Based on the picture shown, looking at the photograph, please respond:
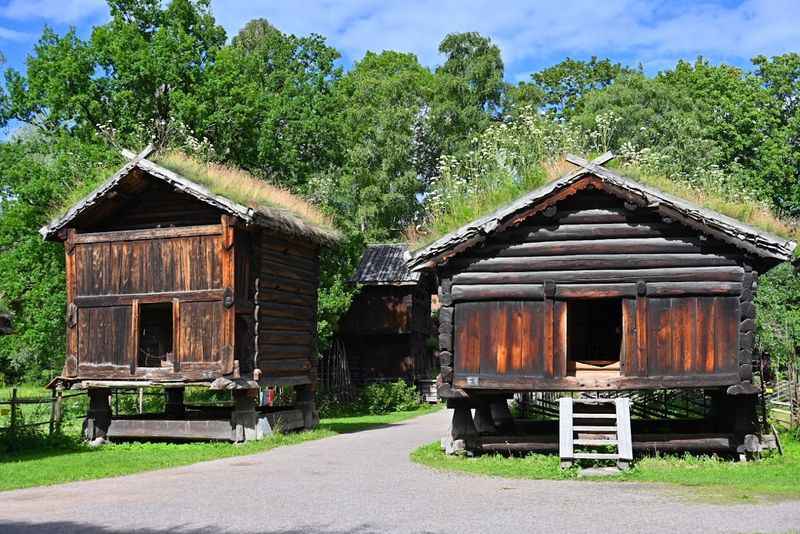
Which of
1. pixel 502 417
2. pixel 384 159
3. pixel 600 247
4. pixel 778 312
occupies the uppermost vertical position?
Result: pixel 384 159

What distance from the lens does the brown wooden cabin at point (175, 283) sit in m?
23.7

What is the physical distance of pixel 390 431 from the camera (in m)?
29.0

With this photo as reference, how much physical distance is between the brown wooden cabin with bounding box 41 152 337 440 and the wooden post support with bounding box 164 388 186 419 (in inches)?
149

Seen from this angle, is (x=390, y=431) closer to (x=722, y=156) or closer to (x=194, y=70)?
(x=194, y=70)

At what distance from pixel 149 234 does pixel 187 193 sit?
5.45 feet

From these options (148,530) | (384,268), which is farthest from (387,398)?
(148,530)

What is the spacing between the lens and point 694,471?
17.5 m

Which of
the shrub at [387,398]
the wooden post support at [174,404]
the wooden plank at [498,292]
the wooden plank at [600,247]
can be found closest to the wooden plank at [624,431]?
the wooden plank at [498,292]

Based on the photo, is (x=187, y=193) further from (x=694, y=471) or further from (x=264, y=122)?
(x=264, y=122)

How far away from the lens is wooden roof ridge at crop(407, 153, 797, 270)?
59.6 feet

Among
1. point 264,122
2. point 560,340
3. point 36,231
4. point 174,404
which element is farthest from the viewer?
point 264,122

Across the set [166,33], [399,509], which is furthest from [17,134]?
[399,509]

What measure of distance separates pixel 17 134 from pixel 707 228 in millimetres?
39819

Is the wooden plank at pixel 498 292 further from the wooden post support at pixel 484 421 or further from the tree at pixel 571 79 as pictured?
the tree at pixel 571 79
